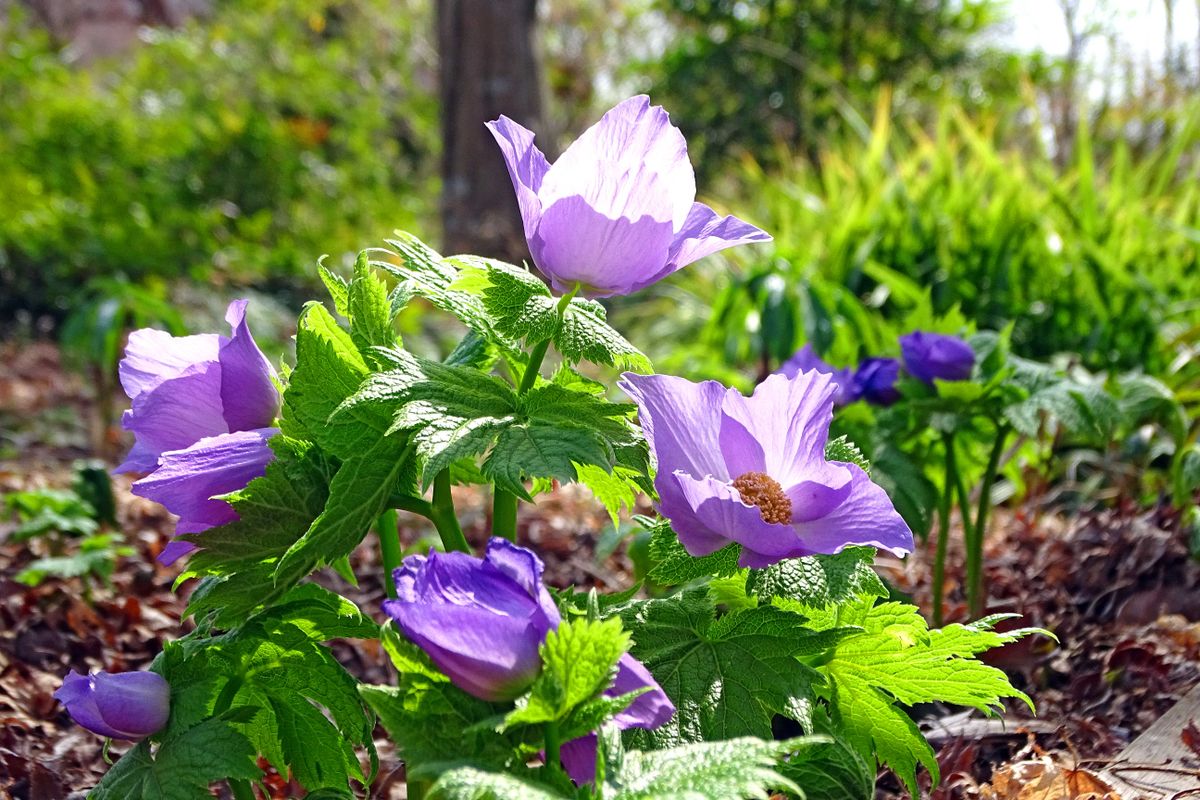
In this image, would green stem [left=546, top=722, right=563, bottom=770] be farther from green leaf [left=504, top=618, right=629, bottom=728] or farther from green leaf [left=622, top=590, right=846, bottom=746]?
green leaf [left=622, top=590, right=846, bottom=746]

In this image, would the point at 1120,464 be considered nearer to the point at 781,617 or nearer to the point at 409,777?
the point at 781,617

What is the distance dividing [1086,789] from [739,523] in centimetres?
61

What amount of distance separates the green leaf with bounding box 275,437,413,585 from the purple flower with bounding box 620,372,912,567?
21 cm

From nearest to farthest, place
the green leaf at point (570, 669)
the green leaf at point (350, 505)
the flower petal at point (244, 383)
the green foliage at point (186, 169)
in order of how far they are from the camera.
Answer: the green leaf at point (570, 669) < the green leaf at point (350, 505) < the flower petal at point (244, 383) < the green foliage at point (186, 169)

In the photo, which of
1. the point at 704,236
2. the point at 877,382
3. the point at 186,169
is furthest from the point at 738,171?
the point at 704,236

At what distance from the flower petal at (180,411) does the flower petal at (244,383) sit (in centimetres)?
2

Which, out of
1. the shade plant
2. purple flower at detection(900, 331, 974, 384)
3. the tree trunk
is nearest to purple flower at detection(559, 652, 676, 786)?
the shade plant

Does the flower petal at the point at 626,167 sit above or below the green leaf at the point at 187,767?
above

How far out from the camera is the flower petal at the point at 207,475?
0.94 m

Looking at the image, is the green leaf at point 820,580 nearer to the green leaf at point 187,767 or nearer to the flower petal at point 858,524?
the flower petal at point 858,524

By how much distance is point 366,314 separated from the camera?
3.32 feet

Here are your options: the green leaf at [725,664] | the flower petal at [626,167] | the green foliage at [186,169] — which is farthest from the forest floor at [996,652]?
the green foliage at [186,169]

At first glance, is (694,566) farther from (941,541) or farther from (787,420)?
(941,541)

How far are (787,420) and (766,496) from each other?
3.0 inches
